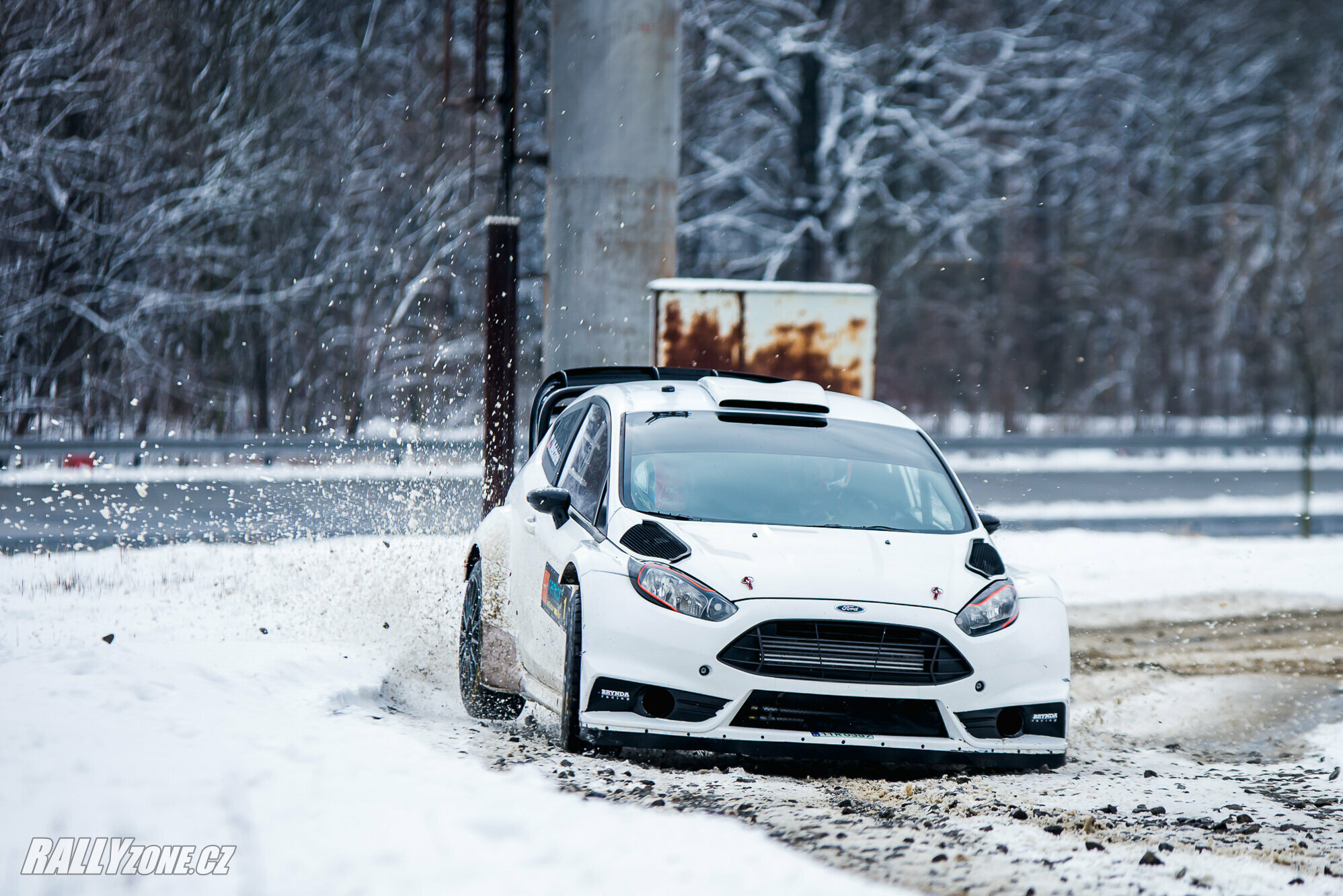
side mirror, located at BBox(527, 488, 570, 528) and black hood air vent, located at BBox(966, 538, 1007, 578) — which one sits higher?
side mirror, located at BBox(527, 488, 570, 528)

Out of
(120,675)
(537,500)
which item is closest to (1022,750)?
(537,500)

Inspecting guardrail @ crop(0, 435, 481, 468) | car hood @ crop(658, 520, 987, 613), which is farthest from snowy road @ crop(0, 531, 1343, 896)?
guardrail @ crop(0, 435, 481, 468)

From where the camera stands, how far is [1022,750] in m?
5.14

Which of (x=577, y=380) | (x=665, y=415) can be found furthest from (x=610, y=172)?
(x=665, y=415)

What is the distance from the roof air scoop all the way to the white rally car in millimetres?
63

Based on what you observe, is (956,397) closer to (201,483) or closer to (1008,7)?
(1008,7)

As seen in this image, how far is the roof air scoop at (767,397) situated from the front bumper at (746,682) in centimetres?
149

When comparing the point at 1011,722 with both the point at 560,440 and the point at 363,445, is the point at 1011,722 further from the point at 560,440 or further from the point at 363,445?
the point at 363,445

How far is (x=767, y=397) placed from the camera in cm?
Answer: 636

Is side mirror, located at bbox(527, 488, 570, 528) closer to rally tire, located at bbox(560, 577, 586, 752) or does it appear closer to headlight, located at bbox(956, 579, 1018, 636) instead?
rally tire, located at bbox(560, 577, 586, 752)

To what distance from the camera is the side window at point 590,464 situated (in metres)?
5.80

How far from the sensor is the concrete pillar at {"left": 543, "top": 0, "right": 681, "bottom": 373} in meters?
10.7

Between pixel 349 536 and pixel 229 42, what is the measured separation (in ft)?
37.5

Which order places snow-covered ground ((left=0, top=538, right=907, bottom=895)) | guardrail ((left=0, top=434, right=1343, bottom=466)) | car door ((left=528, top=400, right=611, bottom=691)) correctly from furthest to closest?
guardrail ((left=0, top=434, right=1343, bottom=466)), car door ((left=528, top=400, right=611, bottom=691)), snow-covered ground ((left=0, top=538, right=907, bottom=895))
